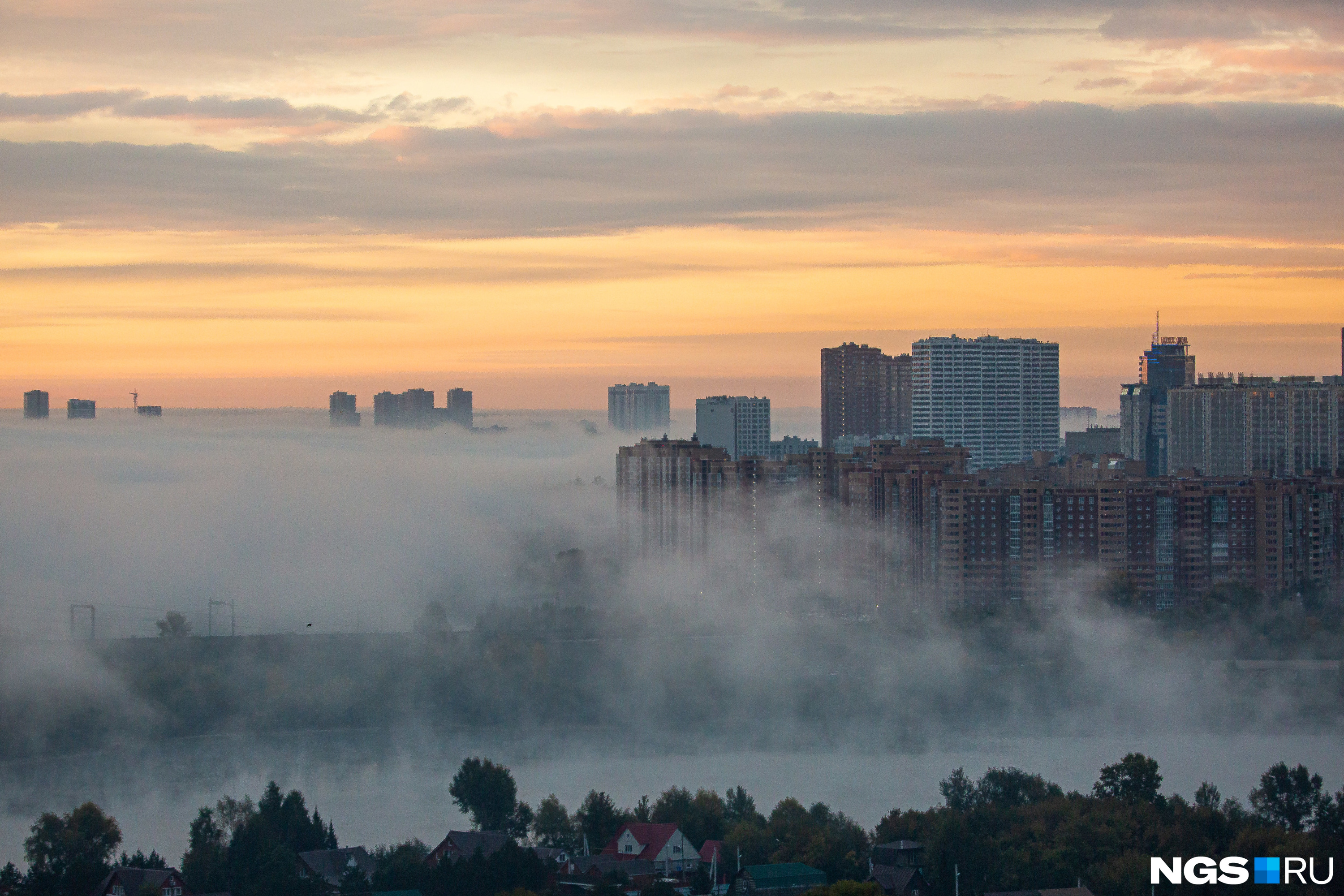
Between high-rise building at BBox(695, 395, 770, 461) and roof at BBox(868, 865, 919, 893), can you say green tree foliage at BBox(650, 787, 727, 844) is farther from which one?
high-rise building at BBox(695, 395, 770, 461)

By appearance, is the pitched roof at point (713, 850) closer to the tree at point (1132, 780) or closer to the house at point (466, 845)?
the house at point (466, 845)

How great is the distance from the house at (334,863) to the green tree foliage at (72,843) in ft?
3.86

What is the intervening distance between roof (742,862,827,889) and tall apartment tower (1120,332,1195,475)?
25638 millimetres

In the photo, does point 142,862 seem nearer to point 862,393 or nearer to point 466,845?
point 466,845

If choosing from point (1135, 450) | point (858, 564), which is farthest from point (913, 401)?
point (858, 564)

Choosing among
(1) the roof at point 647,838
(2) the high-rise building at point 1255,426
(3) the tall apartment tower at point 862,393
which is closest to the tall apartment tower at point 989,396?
(3) the tall apartment tower at point 862,393

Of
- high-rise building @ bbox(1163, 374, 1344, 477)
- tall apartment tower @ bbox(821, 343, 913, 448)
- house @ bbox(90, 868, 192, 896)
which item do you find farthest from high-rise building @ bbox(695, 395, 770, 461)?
house @ bbox(90, 868, 192, 896)

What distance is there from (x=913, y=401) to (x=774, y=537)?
49.3 ft

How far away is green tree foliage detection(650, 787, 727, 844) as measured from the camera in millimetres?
10617

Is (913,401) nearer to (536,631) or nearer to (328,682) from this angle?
(536,631)

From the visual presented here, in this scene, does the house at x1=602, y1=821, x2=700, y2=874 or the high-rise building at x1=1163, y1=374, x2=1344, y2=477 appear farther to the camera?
the high-rise building at x1=1163, y1=374, x2=1344, y2=477

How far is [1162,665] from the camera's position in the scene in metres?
20.3

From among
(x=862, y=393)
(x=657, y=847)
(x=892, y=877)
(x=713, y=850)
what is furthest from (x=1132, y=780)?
(x=862, y=393)

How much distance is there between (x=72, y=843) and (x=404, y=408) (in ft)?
78.8
